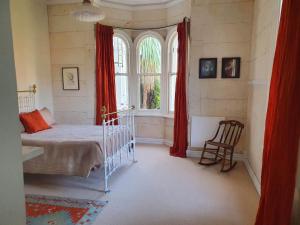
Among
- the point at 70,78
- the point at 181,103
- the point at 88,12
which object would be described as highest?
the point at 88,12

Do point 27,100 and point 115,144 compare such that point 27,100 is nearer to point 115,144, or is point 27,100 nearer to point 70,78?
point 70,78

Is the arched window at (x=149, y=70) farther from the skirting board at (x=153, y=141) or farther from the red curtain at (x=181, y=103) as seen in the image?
the red curtain at (x=181, y=103)

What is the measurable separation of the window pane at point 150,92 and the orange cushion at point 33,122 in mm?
2118

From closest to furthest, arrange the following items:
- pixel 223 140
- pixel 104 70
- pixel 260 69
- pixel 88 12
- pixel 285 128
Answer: pixel 285 128 < pixel 88 12 < pixel 260 69 < pixel 223 140 < pixel 104 70

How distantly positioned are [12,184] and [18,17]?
12.4ft

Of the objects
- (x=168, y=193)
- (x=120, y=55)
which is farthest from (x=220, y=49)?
(x=168, y=193)

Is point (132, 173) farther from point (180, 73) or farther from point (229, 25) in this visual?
point (229, 25)

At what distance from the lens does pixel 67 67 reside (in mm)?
4594

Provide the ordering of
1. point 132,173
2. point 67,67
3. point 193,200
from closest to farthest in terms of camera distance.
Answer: point 193,200 < point 132,173 < point 67,67

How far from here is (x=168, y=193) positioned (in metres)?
2.80

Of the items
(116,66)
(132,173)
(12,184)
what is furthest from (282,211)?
(116,66)

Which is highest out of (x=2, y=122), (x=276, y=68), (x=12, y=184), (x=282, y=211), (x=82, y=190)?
(x=276, y=68)

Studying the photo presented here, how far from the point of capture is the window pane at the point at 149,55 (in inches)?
191

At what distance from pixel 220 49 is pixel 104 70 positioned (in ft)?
7.28
